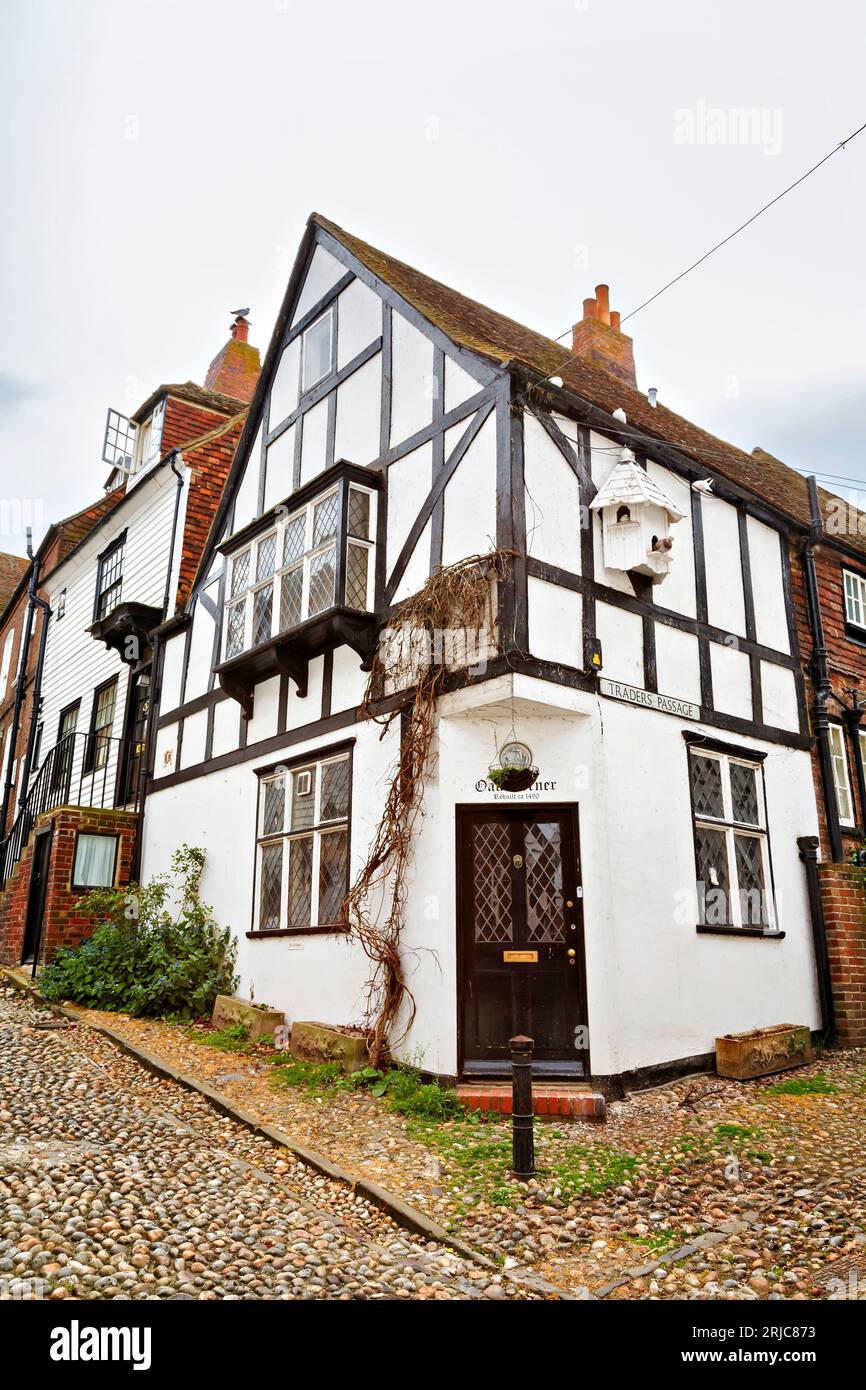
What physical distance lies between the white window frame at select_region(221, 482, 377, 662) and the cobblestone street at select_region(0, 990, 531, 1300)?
199 inches

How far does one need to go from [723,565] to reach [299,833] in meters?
5.81

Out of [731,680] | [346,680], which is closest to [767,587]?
[731,680]

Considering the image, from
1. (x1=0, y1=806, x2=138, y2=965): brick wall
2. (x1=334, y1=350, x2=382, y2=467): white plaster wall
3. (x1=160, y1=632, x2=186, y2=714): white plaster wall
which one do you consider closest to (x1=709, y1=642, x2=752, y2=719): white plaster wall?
(x1=334, y1=350, x2=382, y2=467): white plaster wall

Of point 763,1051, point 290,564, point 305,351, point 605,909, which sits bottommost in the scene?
point 763,1051

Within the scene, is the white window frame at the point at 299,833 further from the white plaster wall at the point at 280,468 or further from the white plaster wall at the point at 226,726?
the white plaster wall at the point at 280,468

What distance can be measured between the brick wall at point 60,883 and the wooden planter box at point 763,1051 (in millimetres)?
8397

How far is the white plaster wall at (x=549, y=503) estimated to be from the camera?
8625 millimetres

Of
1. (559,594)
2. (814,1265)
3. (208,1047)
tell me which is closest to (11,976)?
(208,1047)

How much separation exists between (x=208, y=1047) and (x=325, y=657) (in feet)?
13.9

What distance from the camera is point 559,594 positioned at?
8.69m

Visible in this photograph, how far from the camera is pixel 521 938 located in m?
8.14

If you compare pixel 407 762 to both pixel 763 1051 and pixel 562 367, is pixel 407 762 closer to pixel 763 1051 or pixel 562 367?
pixel 763 1051

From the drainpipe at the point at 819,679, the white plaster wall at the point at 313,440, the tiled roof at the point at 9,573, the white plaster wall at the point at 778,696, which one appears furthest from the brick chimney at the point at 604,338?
the tiled roof at the point at 9,573

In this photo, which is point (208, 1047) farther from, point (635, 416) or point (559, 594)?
point (635, 416)
